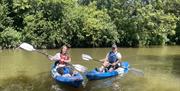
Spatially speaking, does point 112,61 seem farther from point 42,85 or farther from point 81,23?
point 81,23

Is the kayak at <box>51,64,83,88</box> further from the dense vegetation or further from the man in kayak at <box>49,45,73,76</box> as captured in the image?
the dense vegetation

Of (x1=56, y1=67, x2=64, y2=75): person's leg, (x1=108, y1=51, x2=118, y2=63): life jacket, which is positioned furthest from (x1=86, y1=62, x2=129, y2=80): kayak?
(x1=56, y1=67, x2=64, y2=75): person's leg

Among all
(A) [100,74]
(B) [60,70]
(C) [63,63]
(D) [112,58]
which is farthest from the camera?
(D) [112,58]

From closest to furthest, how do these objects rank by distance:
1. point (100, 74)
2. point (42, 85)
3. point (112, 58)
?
point (42, 85) → point (100, 74) → point (112, 58)

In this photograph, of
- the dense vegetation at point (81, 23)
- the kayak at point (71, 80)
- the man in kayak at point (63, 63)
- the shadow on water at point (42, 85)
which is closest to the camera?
the kayak at point (71, 80)

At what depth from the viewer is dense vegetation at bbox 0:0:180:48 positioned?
31688 millimetres

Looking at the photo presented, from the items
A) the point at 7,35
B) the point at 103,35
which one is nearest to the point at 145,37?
the point at 103,35

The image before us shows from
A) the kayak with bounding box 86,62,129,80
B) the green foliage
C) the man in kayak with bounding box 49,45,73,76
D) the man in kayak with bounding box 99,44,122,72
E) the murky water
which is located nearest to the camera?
the murky water

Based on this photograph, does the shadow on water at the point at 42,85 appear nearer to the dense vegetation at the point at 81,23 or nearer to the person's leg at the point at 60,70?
the person's leg at the point at 60,70

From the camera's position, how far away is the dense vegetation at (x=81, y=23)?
3169 centimetres

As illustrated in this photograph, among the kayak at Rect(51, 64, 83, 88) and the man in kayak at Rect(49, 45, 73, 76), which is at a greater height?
the man in kayak at Rect(49, 45, 73, 76)

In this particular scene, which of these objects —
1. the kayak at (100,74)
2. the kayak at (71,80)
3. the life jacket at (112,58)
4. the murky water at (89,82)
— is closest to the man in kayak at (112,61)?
the life jacket at (112,58)

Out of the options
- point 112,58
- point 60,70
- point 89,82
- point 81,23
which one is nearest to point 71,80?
point 60,70

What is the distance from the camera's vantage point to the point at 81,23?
109ft
